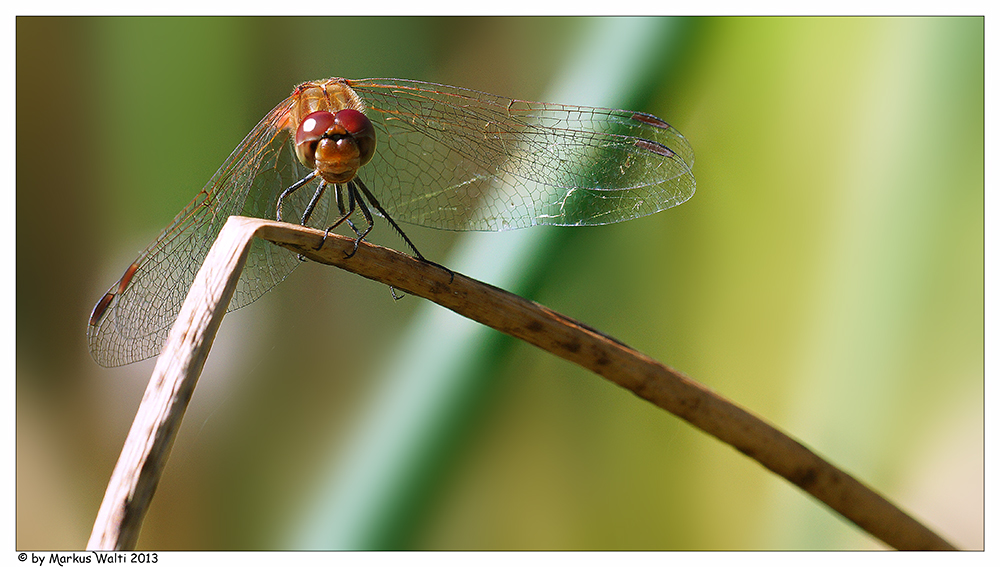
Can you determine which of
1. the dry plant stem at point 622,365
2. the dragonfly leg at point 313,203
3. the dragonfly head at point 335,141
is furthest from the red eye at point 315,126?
the dry plant stem at point 622,365

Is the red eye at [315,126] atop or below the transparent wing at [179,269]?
atop

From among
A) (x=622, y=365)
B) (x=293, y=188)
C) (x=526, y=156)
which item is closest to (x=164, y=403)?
(x=622, y=365)

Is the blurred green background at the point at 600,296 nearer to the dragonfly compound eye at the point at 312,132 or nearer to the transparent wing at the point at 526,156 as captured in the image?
the transparent wing at the point at 526,156

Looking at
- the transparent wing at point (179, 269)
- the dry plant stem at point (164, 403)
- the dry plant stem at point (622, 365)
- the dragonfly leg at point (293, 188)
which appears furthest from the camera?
the dragonfly leg at point (293, 188)

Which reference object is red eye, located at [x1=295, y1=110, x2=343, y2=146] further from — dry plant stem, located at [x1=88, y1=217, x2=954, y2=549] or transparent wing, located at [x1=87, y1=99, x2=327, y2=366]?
dry plant stem, located at [x1=88, y1=217, x2=954, y2=549]

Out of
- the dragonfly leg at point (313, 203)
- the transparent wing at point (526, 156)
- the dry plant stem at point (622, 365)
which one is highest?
the transparent wing at point (526, 156)

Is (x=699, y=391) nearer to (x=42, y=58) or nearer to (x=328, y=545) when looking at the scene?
(x=328, y=545)

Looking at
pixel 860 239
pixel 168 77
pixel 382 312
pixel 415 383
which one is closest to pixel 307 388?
pixel 382 312
